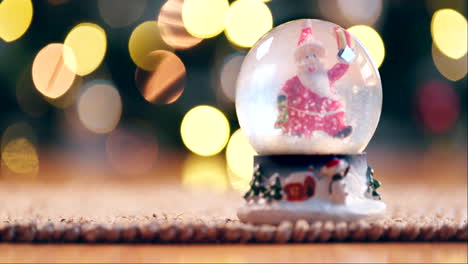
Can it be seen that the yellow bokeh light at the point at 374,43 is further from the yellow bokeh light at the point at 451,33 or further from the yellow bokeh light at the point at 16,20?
the yellow bokeh light at the point at 16,20

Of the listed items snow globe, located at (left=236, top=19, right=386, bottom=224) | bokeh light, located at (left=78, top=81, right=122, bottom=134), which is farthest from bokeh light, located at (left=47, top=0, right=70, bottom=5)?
snow globe, located at (left=236, top=19, right=386, bottom=224)

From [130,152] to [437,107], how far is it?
54.8 inches

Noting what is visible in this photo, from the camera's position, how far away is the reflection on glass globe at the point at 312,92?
96 centimetres

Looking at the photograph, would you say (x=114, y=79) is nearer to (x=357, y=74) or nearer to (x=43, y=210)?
(x=43, y=210)

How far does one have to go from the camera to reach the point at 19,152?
3.13m

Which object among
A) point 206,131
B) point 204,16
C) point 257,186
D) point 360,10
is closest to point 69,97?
point 204,16

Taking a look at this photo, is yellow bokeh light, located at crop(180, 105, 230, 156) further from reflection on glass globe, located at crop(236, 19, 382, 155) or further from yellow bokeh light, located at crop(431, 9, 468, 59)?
reflection on glass globe, located at crop(236, 19, 382, 155)

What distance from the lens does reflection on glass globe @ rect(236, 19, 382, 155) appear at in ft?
3.16

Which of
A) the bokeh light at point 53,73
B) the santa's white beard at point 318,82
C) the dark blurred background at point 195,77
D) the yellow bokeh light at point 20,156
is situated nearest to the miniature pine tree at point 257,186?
the santa's white beard at point 318,82

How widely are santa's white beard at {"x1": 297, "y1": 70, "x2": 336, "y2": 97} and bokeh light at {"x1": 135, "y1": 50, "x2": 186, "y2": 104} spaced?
136 cm

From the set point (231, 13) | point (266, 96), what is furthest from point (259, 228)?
point (231, 13)

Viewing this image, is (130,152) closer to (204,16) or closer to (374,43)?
(204,16)

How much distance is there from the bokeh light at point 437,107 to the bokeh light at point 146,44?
1047mm

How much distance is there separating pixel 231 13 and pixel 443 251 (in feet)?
5.75
